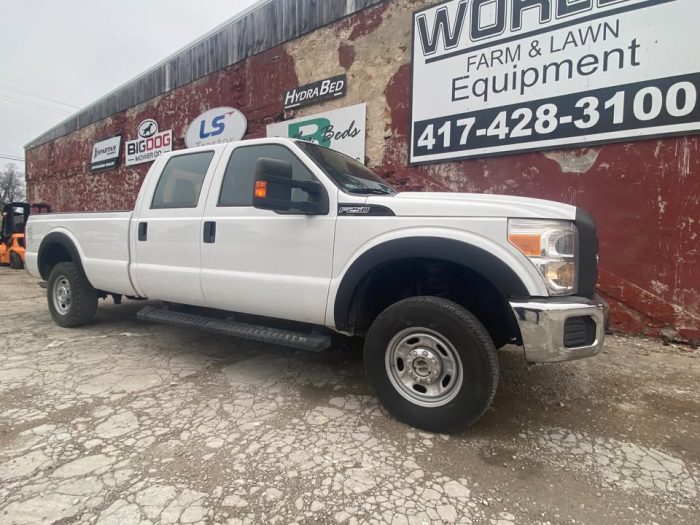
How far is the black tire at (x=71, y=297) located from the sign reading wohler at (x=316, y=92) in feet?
16.6

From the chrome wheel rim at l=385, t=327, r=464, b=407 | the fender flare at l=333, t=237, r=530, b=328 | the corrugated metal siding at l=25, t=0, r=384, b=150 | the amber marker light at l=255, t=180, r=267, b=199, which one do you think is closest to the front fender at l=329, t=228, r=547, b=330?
the fender flare at l=333, t=237, r=530, b=328

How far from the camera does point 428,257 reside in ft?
8.37

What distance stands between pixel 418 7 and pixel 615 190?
402 cm

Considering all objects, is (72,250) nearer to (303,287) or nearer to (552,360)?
(303,287)

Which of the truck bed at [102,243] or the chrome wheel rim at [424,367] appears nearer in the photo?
the chrome wheel rim at [424,367]

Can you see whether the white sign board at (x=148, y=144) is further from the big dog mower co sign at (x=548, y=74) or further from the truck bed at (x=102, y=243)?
the big dog mower co sign at (x=548, y=74)

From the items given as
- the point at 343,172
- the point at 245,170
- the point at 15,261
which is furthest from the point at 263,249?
the point at 15,261

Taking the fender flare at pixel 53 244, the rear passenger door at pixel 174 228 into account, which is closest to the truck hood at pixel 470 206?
the rear passenger door at pixel 174 228

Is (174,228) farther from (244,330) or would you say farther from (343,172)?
(343,172)

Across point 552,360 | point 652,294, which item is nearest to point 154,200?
point 552,360

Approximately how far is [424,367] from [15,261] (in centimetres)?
1537

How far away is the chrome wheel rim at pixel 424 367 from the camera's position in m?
2.49

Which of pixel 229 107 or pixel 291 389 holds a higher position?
pixel 229 107

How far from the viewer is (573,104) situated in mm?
5098
